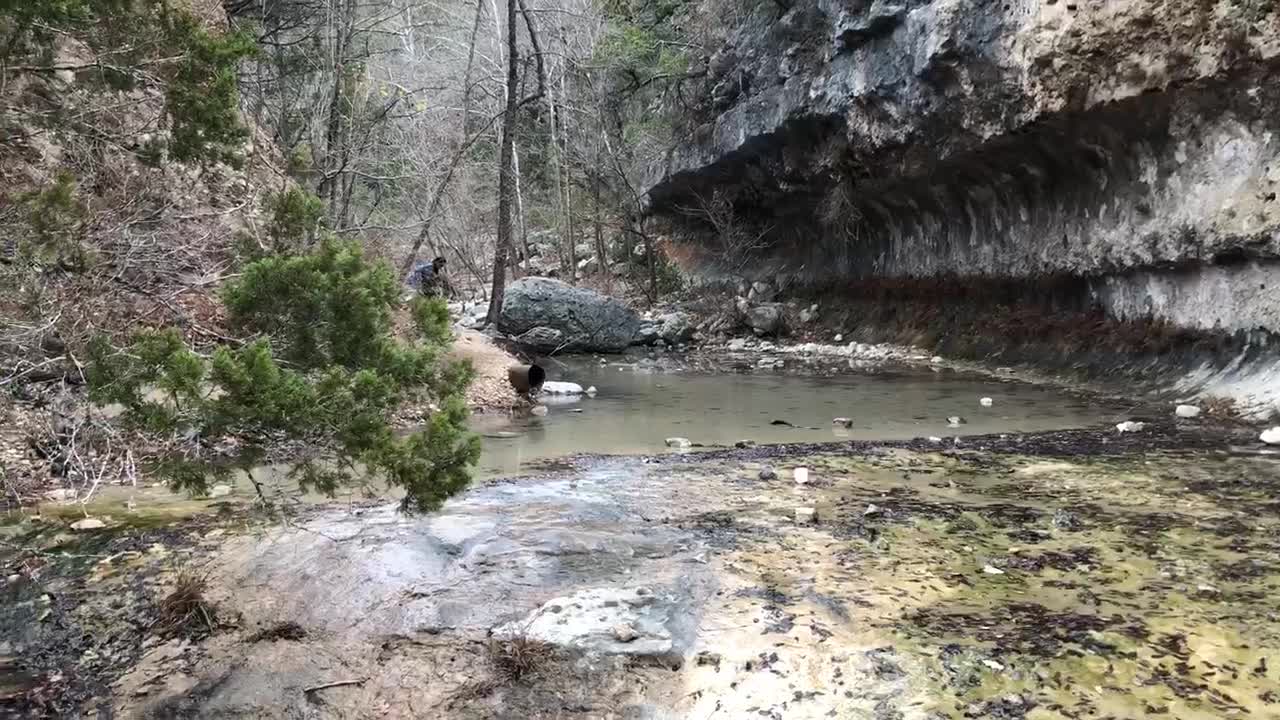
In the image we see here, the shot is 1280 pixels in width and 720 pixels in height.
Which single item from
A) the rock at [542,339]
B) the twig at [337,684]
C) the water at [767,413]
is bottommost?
the twig at [337,684]

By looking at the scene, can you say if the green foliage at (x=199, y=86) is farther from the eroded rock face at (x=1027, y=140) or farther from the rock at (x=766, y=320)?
the rock at (x=766, y=320)

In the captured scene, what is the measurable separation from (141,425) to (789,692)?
7.56 feet

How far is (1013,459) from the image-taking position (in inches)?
239

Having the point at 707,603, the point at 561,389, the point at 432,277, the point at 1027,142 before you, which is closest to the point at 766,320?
the point at 432,277

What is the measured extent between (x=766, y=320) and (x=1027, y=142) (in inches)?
285

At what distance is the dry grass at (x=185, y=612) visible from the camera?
328 centimetres

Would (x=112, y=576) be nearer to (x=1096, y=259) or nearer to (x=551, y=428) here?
(x=551, y=428)

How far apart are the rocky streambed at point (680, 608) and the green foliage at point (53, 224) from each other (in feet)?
4.71

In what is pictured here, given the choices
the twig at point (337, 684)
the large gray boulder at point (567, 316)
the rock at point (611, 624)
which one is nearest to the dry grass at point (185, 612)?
the twig at point (337, 684)

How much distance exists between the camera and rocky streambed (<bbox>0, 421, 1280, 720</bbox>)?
2.80 metres

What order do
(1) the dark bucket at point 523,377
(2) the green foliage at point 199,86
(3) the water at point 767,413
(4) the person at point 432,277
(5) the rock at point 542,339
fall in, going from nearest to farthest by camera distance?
(2) the green foliage at point 199,86
(3) the water at point 767,413
(1) the dark bucket at point 523,377
(5) the rock at point 542,339
(4) the person at point 432,277

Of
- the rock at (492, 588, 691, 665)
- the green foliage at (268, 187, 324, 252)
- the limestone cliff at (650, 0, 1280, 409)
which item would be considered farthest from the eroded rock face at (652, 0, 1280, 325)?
the green foliage at (268, 187, 324, 252)

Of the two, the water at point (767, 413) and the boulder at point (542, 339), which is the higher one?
the boulder at point (542, 339)

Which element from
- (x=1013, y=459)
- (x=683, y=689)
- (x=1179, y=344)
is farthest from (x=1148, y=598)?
(x=1179, y=344)
